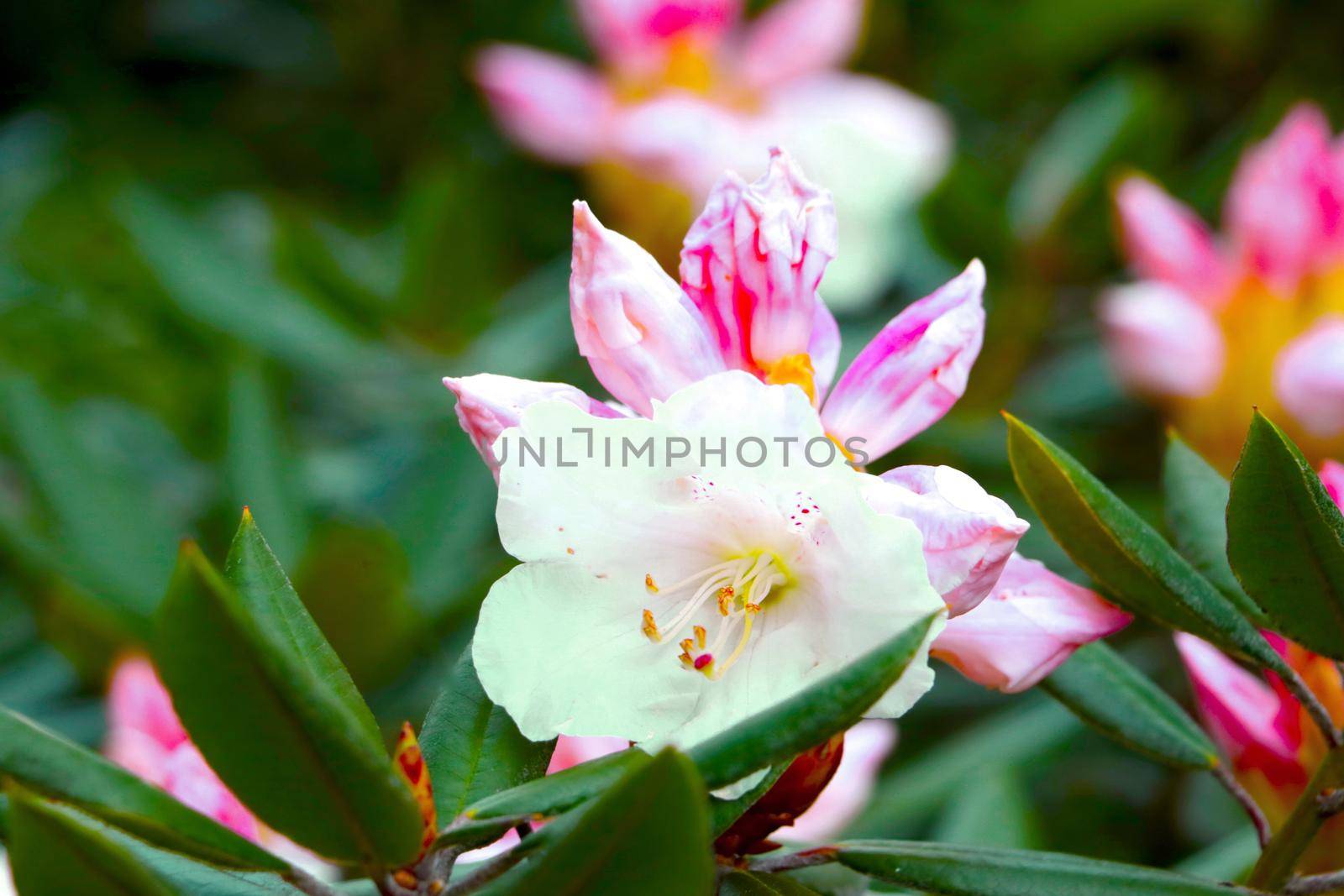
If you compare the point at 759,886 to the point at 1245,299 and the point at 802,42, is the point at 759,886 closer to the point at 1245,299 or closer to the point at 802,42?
the point at 1245,299

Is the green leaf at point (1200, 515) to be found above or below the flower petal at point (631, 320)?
below

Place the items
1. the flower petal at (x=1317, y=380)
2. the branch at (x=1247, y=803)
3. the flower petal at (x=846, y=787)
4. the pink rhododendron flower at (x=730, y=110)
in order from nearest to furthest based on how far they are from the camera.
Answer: the branch at (x=1247, y=803) < the flower petal at (x=846, y=787) < the flower petal at (x=1317, y=380) < the pink rhododendron flower at (x=730, y=110)

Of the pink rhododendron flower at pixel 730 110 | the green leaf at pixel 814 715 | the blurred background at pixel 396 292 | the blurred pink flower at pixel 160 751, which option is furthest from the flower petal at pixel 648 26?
the green leaf at pixel 814 715

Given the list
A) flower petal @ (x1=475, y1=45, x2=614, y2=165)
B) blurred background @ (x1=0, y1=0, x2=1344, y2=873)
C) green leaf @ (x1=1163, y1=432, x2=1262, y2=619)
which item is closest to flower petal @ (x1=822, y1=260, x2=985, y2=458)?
green leaf @ (x1=1163, y1=432, x2=1262, y2=619)

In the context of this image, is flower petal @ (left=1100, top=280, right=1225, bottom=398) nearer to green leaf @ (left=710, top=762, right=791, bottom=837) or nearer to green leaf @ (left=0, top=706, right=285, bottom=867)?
green leaf @ (left=710, top=762, right=791, bottom=837)

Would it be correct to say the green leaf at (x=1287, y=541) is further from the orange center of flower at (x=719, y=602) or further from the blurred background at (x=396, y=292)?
the blurred background at (x=396, y=292)

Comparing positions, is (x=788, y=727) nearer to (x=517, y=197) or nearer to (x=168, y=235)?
(x=168, y=235)

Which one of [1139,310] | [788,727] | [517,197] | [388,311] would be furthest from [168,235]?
[788,727]
